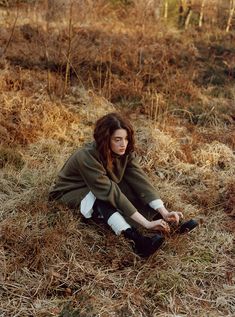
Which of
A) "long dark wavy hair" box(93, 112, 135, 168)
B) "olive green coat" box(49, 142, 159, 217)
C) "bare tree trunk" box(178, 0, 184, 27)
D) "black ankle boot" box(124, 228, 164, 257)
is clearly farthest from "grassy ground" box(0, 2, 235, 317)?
"bare tree trunk" box(178, 0, 184, 27)

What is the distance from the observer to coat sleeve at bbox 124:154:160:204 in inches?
153

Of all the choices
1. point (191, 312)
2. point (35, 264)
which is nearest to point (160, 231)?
point (191, 312)

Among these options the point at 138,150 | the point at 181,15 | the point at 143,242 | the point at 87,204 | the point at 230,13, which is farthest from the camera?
the point at 181,15

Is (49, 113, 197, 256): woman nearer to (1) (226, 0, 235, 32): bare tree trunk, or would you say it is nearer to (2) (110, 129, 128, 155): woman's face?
(2) (110, 129, 128, 155): woman's face

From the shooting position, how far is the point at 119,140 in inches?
146

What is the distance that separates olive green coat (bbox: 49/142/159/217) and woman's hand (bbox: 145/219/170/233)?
173 millimetres

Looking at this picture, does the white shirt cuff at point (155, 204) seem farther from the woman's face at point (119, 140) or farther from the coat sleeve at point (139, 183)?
A: the woman's face at point (119, 140)

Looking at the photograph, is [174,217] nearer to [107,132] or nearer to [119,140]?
[119,140]

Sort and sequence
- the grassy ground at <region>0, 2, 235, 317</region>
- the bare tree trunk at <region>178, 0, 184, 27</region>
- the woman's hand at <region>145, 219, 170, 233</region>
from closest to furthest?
1. the grassy ground at <region>0, 2, 235, 317</region>
2. the woman's hand at <region>145, 219, 170, 233</region>
3. the bare tree trunk at <region>178, 0, 184, 27</region>

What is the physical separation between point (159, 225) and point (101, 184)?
0.56m

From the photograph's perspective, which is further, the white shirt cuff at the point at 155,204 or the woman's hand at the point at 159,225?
the white shirt cuff at the point at 155,204

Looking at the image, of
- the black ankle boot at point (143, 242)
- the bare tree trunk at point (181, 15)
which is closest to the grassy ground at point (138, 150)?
the black ankle boot at point (143, 242)

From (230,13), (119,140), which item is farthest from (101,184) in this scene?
(230,13)

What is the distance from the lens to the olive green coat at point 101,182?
364 cm
